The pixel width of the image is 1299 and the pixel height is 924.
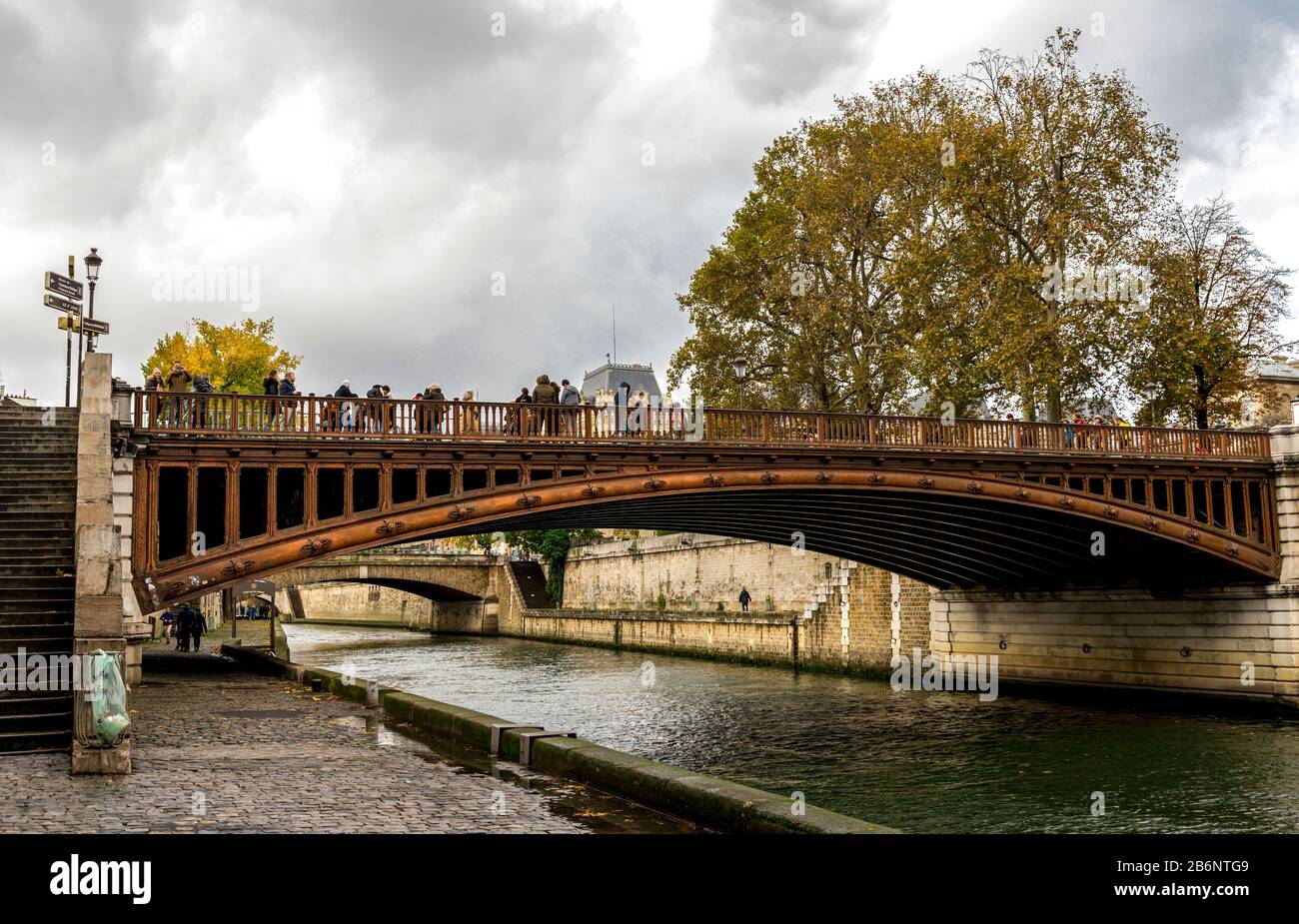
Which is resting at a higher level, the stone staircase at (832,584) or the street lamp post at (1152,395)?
the street lamp post at (1152,395)

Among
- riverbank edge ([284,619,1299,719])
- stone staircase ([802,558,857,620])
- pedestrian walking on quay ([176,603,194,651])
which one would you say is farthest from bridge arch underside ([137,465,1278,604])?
pedestrian walking on quay ([176,603,194,651])

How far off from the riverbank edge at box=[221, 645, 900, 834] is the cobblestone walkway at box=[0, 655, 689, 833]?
0.20 m

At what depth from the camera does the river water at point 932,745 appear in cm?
1577

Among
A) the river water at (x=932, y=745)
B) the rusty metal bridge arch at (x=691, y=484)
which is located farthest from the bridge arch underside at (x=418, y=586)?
the rusty metal bridge arch at (x=691, y=484)

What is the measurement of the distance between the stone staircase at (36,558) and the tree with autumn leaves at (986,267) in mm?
19837

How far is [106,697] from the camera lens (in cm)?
1149

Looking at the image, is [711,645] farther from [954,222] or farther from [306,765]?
[306,765]

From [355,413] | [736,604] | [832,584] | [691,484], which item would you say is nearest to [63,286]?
[355,413]

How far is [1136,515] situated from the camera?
24719 millimetres

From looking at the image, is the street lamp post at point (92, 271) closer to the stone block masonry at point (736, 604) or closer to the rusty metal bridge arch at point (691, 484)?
the rusty metal bridge arch at point (691, 484)

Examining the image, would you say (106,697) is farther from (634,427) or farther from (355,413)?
(634,427)

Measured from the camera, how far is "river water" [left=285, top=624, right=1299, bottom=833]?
15.8 metres

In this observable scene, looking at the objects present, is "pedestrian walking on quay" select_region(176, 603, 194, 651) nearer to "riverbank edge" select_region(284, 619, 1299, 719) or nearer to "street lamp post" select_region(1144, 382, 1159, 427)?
"riverbank edge" select_region(284, 619, 1299, 719)
